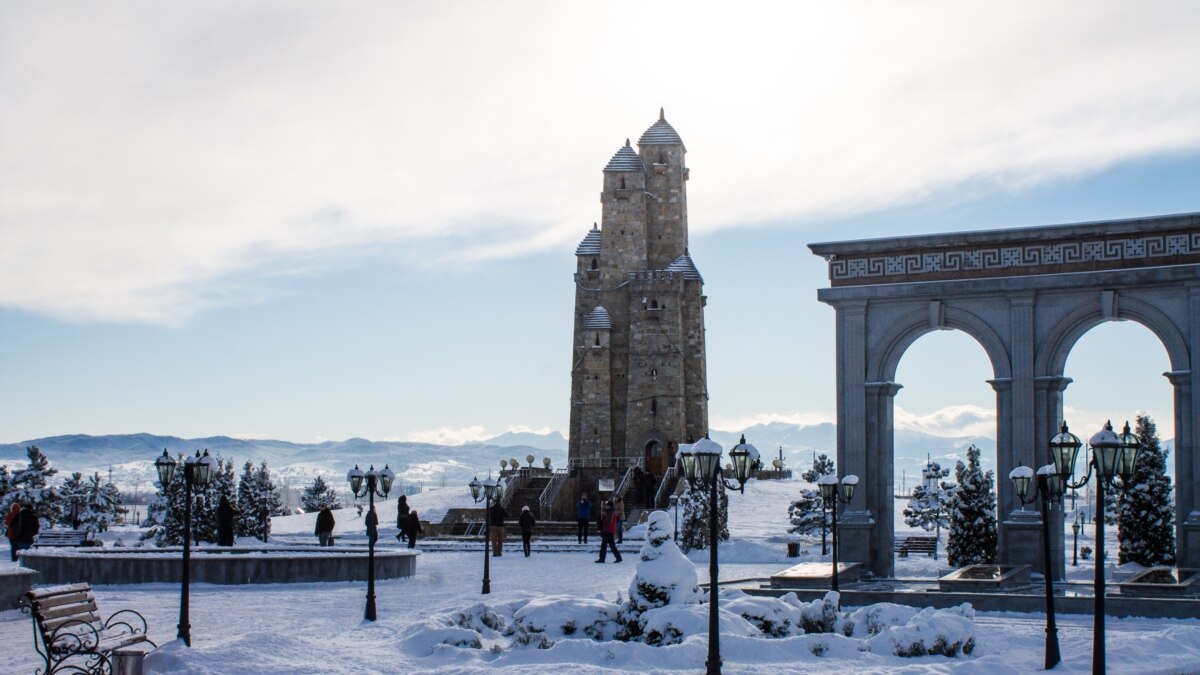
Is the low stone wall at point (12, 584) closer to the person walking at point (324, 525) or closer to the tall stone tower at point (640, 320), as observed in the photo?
the person walking at point (324, 525)

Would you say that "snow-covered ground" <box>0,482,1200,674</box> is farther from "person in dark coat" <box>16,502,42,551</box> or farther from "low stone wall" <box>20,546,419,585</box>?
"person in dark coat" <box>16,502,42,551</box>

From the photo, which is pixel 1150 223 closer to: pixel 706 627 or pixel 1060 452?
pixel 1060 452

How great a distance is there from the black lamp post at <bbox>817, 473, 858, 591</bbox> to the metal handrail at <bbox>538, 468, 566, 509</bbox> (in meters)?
26.6

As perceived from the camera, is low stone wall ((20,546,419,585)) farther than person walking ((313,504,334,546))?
No

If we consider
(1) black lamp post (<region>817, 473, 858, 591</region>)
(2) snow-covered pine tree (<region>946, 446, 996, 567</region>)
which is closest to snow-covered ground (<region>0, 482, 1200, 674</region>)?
(1) black lamp post (<region>817, 473, 858, 591</region>)

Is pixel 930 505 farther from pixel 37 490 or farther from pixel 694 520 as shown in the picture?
pixel 37 490

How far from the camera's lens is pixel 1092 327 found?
87.4 feet

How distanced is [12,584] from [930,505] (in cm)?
4705

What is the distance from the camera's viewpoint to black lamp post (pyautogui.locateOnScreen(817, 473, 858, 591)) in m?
24.4

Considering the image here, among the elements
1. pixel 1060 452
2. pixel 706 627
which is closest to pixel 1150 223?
pixel 1060 452

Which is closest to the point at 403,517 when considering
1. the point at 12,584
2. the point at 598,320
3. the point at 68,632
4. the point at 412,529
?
the point at 412,529

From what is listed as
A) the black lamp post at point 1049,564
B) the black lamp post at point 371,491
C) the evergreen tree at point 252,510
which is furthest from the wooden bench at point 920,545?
the black lamp post at point 1049,564

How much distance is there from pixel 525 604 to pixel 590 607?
4.40ft

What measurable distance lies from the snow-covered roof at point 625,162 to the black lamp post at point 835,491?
38.5 metres
